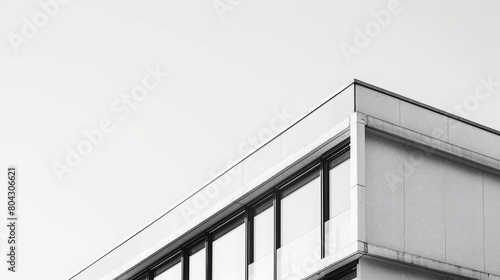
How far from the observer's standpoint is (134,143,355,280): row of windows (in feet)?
97.0

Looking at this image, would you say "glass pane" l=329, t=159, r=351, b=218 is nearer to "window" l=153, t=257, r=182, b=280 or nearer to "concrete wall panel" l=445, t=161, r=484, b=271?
"concrete wall panel" l=445, t=161, r=484, b=271

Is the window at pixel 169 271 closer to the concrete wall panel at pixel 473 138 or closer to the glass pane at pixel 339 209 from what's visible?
the glass pane at pixel 339 209

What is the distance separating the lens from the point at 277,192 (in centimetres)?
3198

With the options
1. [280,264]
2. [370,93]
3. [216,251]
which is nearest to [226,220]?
[216,251]

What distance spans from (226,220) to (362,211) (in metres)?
6.71

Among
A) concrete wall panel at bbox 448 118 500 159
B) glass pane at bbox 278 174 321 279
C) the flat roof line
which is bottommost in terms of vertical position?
glass pane at bbox 278 174 321 279

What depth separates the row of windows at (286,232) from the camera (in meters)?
29.6

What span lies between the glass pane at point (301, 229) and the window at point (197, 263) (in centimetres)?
429

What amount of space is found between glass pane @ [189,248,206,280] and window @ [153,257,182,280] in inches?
26.8

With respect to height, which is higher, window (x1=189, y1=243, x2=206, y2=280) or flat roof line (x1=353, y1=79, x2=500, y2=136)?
flat roof line (x1=353, y1=79, x2=500, y2=136)

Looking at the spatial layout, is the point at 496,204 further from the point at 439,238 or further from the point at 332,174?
the point at 332,174

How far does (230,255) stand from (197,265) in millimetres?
1953

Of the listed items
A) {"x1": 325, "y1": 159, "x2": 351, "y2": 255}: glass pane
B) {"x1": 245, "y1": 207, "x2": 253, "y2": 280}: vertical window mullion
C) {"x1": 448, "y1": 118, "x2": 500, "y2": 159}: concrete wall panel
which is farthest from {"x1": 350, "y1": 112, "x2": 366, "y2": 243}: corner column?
{"x1": 245, "y1": 207, "x2": 253, "y2": 280}: vertical window mullion

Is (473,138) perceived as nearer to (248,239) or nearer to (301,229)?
(301,229)
